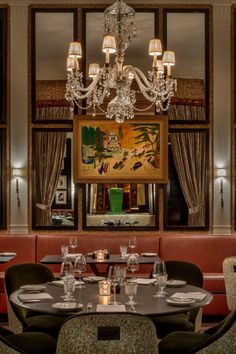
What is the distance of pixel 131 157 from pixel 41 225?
1.60m

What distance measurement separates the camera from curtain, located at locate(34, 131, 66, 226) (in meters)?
8.69

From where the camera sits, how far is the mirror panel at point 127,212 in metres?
8.73

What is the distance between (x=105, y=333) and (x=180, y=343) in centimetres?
98

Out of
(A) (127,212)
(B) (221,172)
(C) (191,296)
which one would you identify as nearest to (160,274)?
(C) (191,296)

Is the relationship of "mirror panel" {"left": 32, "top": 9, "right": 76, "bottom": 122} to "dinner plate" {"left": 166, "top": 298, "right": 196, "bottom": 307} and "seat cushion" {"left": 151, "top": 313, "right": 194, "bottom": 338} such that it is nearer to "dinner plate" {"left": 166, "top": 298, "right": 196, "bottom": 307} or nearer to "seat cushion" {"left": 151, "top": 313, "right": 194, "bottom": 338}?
"seat cushion" {"left": 151, "top": 313, "right": 194, "bottom": 338}

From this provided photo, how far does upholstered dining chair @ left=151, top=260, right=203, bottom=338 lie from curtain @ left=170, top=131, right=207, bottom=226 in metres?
2.97

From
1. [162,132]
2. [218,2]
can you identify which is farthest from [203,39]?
[162,132]

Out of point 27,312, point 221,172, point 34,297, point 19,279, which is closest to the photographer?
point 34,297

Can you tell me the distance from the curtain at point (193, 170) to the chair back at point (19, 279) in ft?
11.5

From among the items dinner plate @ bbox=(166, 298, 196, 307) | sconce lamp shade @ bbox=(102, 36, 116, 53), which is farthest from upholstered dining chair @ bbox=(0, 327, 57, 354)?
sconce lamp shade @ bbox=(102, 36, 116, 53)

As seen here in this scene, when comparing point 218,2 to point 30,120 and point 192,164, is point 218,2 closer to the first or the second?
point 192,164

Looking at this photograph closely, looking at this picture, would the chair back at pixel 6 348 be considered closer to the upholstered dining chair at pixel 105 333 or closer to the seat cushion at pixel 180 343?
the upholstered dining chair at pixel 105 333

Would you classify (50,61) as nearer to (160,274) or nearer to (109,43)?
(109,43)

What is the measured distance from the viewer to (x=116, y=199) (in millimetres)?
8727
